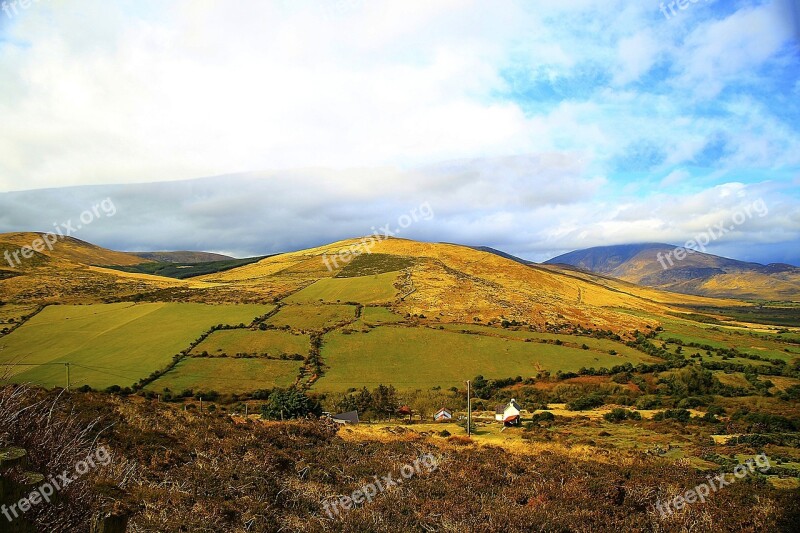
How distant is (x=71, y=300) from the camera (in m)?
97.4

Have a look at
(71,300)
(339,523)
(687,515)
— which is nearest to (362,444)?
(339,523)

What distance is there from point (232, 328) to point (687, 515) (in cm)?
7717

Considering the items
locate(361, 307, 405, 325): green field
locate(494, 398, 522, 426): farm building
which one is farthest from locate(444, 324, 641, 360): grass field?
locate(494, 398, 522, 426): farm building

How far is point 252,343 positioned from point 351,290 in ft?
139

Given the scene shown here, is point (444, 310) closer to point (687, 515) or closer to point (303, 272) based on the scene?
point (303, 272)

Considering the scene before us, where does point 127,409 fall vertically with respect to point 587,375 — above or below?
above

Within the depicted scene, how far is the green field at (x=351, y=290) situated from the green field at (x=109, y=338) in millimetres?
14706

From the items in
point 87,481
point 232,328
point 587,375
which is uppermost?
point 87,481

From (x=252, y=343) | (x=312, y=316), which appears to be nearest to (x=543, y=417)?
(x=252, y=343)

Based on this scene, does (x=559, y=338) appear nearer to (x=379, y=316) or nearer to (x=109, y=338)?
(x=379, y=316)

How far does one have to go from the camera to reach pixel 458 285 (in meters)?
121

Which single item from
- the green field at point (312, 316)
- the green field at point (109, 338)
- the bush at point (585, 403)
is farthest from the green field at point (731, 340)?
the green field at point (109, 338)

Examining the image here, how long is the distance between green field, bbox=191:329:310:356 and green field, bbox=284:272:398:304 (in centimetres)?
2557

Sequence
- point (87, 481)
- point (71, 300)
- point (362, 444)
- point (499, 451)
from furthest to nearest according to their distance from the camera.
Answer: point (71, 300) → point (499, 451) → point (362, 444) → point (87, 481)
